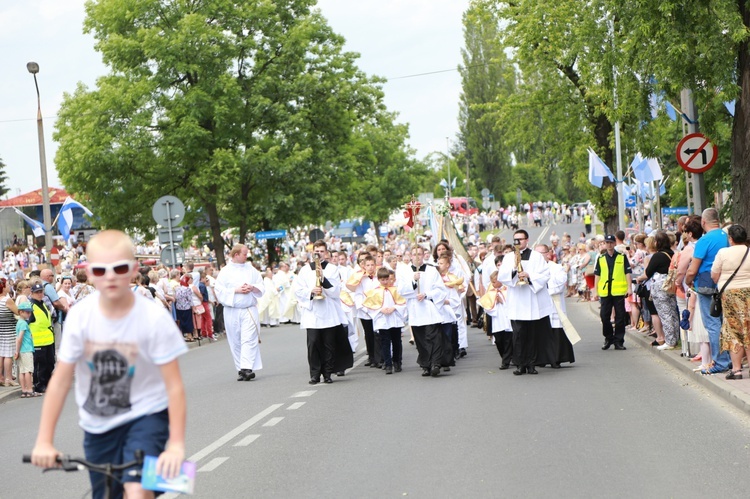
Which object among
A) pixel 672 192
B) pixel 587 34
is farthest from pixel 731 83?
pixel 672 192

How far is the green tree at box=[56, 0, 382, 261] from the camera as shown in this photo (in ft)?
139

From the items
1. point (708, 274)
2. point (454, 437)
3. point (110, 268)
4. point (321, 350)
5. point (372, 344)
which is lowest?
point (454, 437)

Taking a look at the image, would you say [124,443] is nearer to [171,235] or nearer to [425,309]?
[425,309]

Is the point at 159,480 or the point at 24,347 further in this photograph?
the point at 24,347

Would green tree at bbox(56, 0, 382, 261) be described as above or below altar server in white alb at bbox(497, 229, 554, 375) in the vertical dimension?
above

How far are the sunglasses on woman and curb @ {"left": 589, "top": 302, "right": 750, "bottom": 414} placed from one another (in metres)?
7.70

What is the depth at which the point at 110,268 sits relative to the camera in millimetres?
4660

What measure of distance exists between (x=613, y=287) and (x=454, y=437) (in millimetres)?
8939

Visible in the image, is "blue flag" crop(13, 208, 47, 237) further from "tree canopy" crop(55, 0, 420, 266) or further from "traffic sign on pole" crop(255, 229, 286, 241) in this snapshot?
"traffic sign on pole" crop(255, 229, 286, 241)

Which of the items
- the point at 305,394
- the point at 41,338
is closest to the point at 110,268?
the point at 305,394

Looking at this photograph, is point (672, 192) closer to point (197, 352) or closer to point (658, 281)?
point (197, 352)

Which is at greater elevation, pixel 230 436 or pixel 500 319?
pixel 500 319

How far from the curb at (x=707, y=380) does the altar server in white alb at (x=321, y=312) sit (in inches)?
178

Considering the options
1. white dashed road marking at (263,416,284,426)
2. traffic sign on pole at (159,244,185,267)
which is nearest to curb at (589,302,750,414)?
white dashed road marking at (263,416,284,426)
